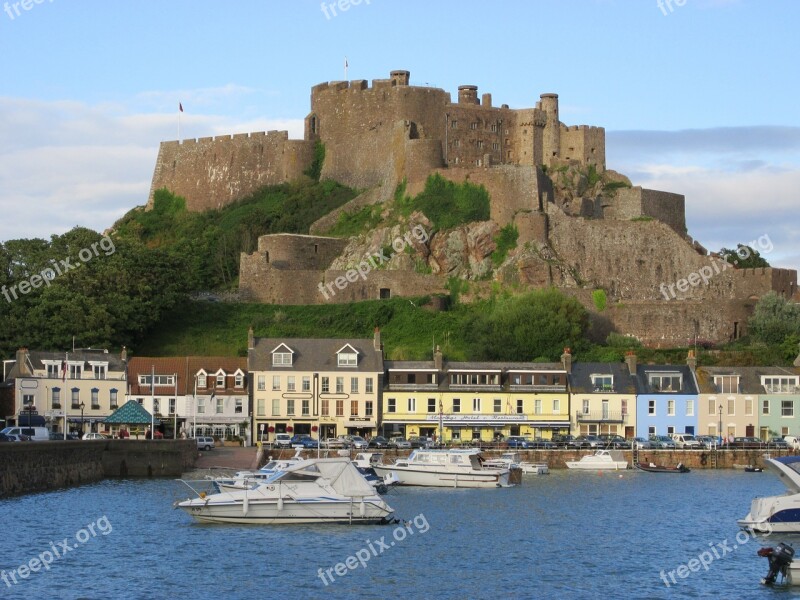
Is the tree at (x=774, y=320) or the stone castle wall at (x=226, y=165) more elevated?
the stone castle wall at (x=226, y=165)

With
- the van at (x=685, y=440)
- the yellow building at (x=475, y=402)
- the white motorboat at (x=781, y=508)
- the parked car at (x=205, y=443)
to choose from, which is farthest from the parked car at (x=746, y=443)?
the white motorboat at (x=781, y=508)

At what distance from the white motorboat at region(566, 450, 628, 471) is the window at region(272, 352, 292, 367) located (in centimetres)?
1579

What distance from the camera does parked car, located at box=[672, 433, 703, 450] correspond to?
233ft

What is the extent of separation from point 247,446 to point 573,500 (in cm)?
2226

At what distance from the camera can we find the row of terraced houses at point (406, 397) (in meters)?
75.3

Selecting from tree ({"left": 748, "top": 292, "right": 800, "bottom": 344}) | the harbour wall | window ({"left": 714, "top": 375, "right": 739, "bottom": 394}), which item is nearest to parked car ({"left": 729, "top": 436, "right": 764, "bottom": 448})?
window ({"left": 714, "top": 375, "right": 739, "bottom": 394})

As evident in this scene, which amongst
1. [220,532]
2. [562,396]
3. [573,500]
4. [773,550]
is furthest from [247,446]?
[773,550]

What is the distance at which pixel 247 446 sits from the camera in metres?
73.3

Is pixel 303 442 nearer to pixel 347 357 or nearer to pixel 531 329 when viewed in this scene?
pixel 347 357

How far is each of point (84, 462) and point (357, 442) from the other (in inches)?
558
